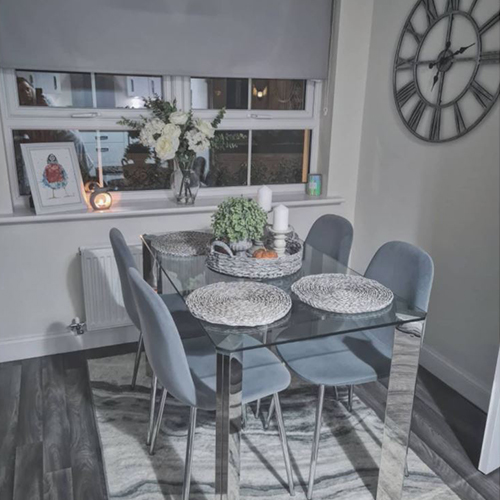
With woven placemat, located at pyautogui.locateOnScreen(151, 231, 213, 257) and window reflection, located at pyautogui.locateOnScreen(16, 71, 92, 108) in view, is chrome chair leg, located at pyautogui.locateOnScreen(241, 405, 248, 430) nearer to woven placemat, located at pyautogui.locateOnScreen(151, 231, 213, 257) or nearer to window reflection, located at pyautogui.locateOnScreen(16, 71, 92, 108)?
woven placemat, located at pyautogui.locateOnScreen(151, 231, 213, 257)

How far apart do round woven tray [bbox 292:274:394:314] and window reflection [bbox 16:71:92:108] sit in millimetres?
1776

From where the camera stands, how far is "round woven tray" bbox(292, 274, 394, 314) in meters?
1.77

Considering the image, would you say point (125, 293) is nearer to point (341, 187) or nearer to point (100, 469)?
point (100, 469)

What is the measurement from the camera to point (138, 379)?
8.96 ft

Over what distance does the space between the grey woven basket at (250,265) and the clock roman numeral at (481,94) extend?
120 cm

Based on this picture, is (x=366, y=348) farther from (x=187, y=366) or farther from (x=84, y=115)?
(x=84, y=115)

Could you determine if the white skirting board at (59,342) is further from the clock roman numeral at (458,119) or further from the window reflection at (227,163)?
the clock roman numeral at (458,119)

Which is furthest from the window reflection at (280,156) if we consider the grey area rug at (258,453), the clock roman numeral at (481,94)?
the grey area rug at (258,453)

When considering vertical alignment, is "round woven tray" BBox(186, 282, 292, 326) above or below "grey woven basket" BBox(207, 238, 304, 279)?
below

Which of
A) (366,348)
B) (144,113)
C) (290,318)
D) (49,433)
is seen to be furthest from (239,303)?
(144,113)

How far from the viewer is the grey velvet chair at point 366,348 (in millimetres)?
1947

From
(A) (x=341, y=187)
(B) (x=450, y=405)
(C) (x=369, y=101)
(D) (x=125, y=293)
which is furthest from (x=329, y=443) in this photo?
(C) (x=369, y=101)

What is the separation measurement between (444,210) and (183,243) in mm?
1407

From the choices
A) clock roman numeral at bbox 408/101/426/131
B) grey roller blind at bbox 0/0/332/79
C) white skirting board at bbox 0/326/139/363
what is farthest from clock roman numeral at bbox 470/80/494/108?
white skirting board at bbox 0/326/139/363
